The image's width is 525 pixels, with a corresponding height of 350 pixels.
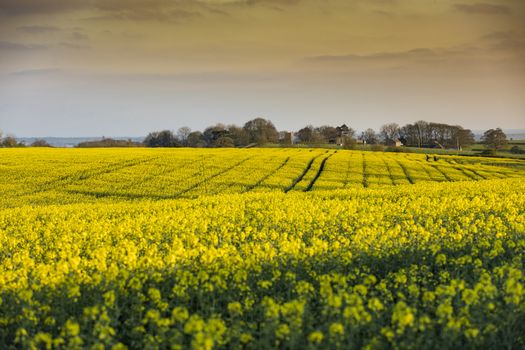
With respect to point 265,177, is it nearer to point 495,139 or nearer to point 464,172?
point 464,172

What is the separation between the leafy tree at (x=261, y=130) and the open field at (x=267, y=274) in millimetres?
83604

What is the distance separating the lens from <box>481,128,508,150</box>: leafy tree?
110m

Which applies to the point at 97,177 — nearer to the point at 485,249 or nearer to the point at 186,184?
the point at 186,184

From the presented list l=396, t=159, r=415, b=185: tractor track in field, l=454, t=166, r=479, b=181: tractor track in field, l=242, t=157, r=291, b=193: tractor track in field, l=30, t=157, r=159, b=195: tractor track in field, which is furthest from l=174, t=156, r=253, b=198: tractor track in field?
l=454, t=166, r=479, b=181: tractor track in field

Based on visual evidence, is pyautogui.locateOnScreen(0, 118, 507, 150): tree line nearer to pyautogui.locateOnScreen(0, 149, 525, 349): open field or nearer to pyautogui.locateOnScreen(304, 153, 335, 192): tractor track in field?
pyautogui.locateOnScreen(304, 153, 335, 192): tractor track in field

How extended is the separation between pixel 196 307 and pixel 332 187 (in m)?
25.3

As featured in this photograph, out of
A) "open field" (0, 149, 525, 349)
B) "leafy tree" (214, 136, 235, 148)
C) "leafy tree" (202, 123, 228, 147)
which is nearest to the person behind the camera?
"open field" (0, 149, 525, 349)

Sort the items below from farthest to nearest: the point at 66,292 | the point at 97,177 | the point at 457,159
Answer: the point at 457,159, the point at 97,177, the point at 66,292

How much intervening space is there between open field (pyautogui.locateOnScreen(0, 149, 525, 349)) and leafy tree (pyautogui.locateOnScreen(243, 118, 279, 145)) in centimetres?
8360

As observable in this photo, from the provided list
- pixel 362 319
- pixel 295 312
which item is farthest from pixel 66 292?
pixel 362 319

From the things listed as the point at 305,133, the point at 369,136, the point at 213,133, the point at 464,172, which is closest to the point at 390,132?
the point at 369,136

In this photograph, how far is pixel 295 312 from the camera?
6320 millimetres

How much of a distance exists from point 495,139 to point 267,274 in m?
114

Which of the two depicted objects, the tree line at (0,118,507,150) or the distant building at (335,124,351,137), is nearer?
the tree line at (0,118,507,150)
